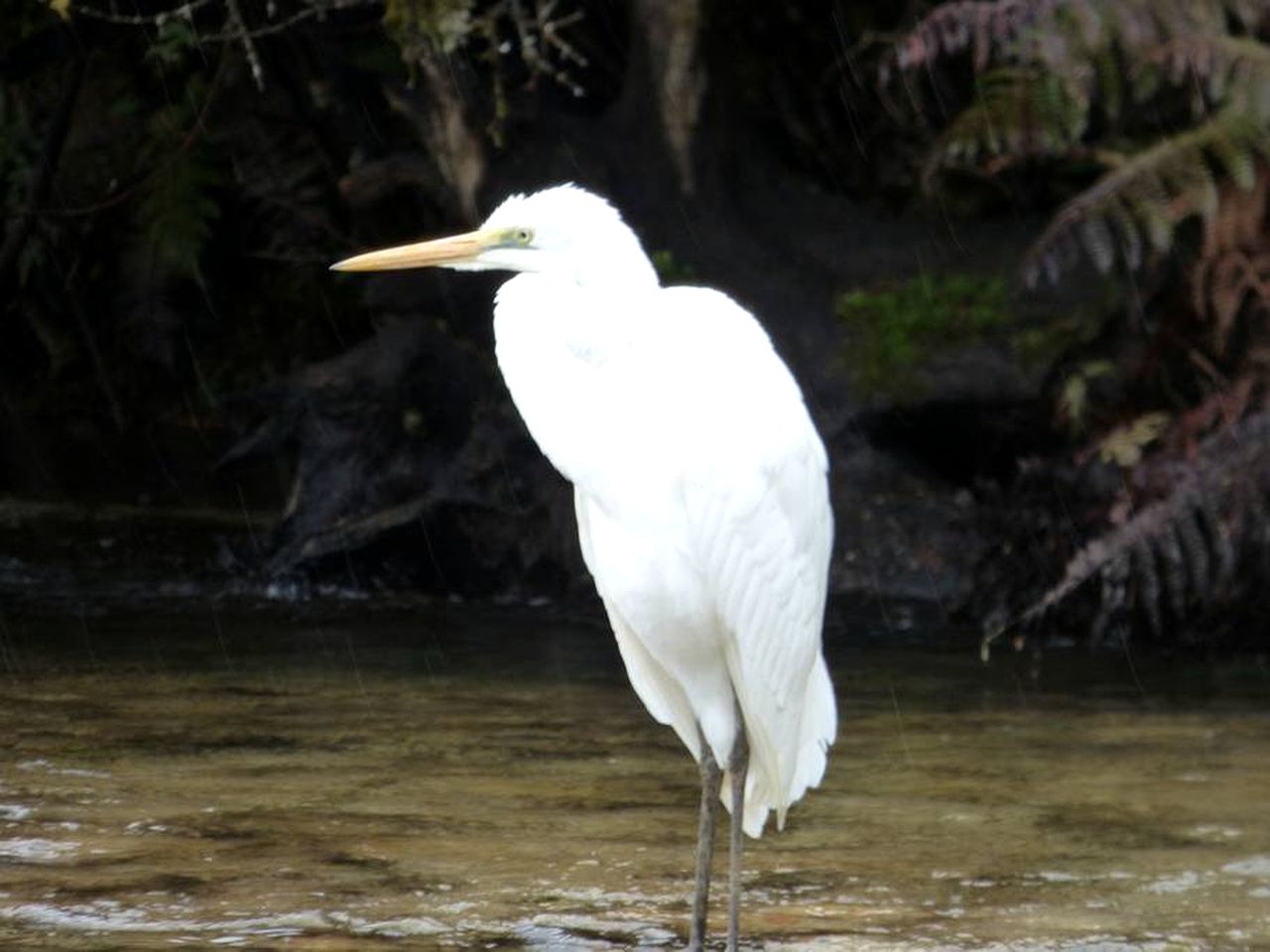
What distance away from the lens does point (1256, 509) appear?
5.94 metres

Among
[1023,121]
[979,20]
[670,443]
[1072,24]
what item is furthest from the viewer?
[1023,121]

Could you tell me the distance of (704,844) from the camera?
155 inches

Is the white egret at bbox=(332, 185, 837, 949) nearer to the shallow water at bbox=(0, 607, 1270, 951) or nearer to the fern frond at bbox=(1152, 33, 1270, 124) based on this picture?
the shallow water at bbox=(0, 607, 1270, 951)

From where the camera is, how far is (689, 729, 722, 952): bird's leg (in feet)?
12.5

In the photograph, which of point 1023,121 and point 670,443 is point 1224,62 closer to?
point 1023,121

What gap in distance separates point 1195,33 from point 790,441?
8.16 feet

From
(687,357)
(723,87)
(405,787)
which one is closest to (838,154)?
(723,87)

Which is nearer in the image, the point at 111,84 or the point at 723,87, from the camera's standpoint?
the point at 723,87

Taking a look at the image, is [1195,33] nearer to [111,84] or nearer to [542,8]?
[542,8]

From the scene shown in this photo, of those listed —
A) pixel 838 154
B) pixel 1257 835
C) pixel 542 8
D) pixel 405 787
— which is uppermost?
pixel 542 8

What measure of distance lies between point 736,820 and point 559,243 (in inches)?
44.1

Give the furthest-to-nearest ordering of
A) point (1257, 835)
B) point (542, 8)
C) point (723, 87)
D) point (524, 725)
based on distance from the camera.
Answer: point (723, 87) < point (542, 8) < point (524, 725) < point (1257, 835)

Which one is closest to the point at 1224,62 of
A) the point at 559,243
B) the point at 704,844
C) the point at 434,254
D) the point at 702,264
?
the point at 702,264

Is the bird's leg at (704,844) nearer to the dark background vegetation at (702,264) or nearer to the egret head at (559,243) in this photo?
the egret head at (559,243)
